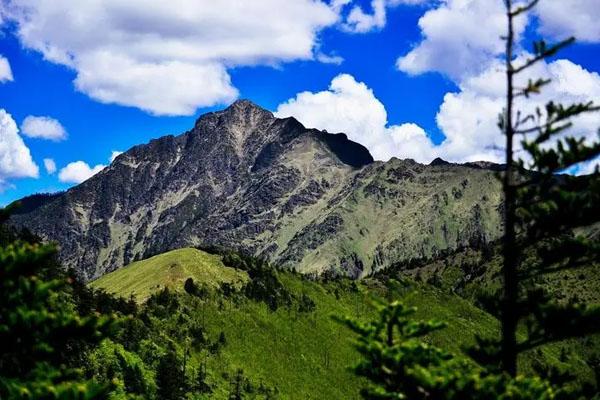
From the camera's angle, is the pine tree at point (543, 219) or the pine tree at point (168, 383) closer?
the pine tree at point (543, 219)

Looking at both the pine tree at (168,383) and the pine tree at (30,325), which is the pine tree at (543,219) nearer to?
the pine tree at (30,325)

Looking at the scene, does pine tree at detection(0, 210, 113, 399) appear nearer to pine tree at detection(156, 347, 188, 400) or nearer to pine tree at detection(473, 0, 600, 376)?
pine tree at detection(473, 0, 600, 376)

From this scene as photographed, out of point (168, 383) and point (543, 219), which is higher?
point (543, 219)

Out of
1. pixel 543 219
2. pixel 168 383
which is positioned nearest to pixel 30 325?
pixel 543 219

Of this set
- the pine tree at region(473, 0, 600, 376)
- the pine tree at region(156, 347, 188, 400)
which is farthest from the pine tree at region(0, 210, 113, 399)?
the pine tree at region(156, 347, 188, 400)

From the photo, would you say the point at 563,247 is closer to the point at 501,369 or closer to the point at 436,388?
the point at 501,369

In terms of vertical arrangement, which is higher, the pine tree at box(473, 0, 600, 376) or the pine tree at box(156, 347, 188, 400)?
the pine tree at box(473, 0, 600, 376)

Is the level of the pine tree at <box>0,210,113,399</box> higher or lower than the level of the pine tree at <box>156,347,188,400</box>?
higher

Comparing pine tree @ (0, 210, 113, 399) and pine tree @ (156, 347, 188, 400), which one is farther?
pine tree @ (156, 347, 188, 400)

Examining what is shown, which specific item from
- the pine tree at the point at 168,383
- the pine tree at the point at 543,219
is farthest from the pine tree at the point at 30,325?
the pine tree at the point at 168,383

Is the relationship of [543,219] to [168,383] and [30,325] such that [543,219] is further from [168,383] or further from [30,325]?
[168,383]

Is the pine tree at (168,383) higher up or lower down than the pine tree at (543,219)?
lower down

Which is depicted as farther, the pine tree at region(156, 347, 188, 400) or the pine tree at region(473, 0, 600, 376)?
the pine tree at region(156, 347, 188, 400)

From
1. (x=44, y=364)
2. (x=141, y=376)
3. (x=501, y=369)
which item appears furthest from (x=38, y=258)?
(x=141, y=376)
